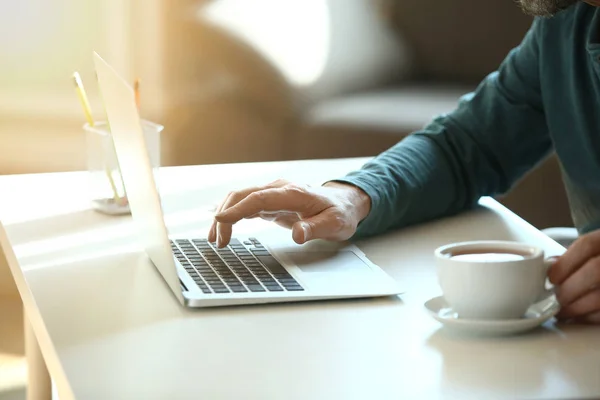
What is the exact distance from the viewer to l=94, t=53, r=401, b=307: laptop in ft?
3.02

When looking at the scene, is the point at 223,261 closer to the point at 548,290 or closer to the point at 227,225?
the point at 227,225

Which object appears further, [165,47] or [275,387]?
[165,47]

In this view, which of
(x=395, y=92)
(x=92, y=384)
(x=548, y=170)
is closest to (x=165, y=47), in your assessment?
(x=395, y=92)

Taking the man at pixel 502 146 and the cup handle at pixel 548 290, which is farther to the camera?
the man at pixel 502 146

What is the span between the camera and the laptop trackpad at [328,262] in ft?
3.36

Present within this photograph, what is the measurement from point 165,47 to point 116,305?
151 cm

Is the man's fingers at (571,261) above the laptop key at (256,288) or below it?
above

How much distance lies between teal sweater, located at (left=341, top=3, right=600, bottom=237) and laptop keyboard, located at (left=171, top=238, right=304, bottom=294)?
11.1 inches

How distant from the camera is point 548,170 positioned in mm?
2689

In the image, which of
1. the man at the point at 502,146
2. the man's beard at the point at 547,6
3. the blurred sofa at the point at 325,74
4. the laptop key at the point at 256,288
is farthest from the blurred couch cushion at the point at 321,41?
the laptop key at the point at 256,288

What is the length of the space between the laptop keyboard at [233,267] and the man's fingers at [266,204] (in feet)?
0.14

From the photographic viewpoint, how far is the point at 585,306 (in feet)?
2.83

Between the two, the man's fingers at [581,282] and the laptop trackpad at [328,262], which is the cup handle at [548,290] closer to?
the man's fingers at [581,282]

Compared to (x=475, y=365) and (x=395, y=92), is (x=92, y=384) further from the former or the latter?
(x=395, y=92)
